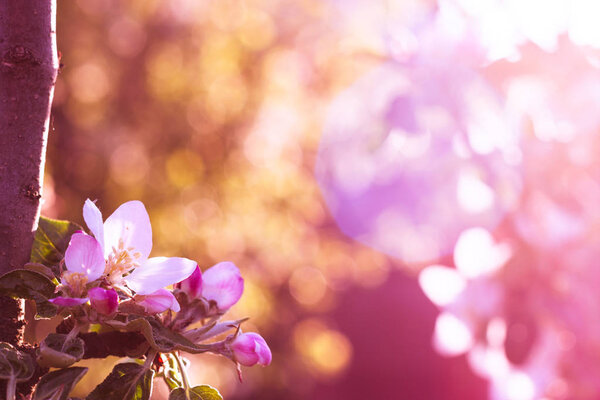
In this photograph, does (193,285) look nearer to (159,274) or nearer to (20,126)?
(159,274)

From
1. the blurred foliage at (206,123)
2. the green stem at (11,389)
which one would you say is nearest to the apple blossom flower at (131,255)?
the green stem at (11,389)

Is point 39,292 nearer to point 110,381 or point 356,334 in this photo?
point 110,381

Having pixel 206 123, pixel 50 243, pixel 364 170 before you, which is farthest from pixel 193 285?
pixel 206 123

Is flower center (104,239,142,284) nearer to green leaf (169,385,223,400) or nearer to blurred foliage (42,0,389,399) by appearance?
green leaf (169,385,223,400)

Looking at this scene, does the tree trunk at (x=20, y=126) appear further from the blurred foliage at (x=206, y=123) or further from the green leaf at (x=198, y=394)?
the blurred foliage at (x=206, y=123)

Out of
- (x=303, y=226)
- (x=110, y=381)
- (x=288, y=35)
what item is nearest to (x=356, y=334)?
(x=303, y=226)

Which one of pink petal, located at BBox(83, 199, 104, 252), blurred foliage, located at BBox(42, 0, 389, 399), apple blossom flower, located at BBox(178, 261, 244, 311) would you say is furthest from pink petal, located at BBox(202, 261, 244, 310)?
blurred foliage, located at BBox(42, 0, 389, 399)
